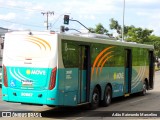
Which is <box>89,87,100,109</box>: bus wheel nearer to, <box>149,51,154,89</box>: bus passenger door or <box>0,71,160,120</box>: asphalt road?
<box>0,71,160,120</box>: asphalt road

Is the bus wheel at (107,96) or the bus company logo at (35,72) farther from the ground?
the bus company logo at (35,72)

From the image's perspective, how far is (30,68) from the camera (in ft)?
43.5

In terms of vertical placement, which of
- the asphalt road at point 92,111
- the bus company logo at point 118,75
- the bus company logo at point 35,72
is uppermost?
the bus company logo at point 35,72

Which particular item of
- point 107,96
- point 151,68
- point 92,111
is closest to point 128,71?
point 107,96

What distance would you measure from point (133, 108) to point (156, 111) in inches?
45.9

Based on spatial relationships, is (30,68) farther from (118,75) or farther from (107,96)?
(118,75)

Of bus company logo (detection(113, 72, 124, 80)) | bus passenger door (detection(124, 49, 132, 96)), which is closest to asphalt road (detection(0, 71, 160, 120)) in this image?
bus company logo (detection(113, 72, 124, 80))

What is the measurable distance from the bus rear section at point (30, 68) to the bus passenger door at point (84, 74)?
170 cm

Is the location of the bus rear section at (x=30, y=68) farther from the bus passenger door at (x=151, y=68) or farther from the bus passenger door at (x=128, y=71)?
the bus passenger door at (x=151, y=68)

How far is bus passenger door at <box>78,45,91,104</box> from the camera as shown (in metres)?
14.4

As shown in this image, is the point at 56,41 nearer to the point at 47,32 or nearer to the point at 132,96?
the point at 47,32

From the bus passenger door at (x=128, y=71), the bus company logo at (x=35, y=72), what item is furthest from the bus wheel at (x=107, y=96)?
the bus company logo at (x=35, y=72)

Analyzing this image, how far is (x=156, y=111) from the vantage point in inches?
605

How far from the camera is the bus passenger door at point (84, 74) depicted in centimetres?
1444
